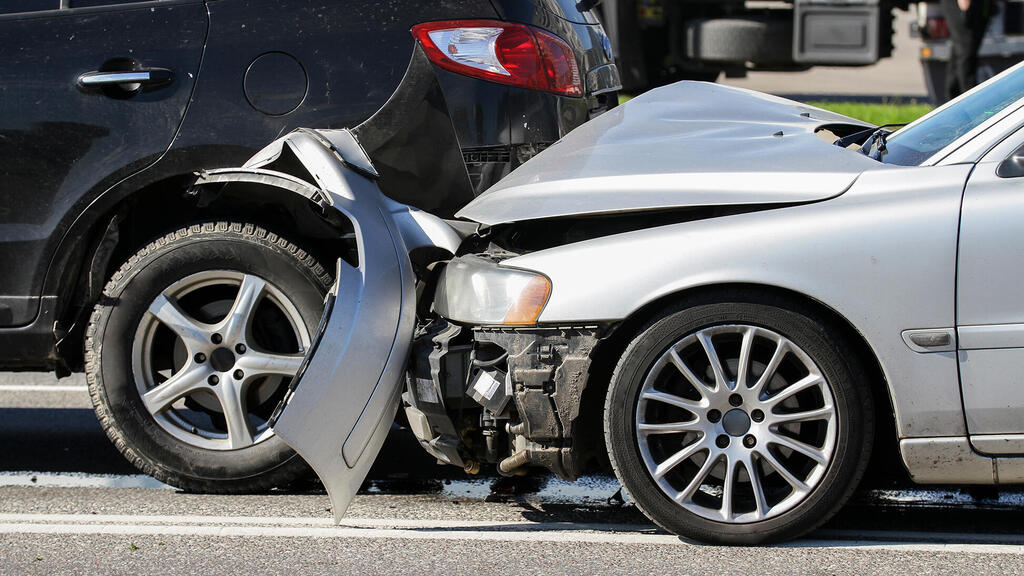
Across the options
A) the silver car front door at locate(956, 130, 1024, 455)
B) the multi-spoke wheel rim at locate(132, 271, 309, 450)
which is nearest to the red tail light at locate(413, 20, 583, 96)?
the multi-spoke wheel rim at locate(132, 271, 309, 450)

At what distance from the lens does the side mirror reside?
3.64 meters

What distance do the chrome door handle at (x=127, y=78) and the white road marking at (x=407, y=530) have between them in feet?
4.93

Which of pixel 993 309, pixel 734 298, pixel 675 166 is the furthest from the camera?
pixel 675 166

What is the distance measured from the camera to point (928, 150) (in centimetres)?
396

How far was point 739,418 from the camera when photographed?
3.77 m

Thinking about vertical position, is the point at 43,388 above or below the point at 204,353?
below

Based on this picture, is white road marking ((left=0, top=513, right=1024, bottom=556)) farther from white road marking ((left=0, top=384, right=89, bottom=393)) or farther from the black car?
white road marking ((left=0, top=384, right=89, bottom=393))

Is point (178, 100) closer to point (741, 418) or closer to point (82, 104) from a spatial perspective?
point (82, 104)

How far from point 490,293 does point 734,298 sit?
75 cm

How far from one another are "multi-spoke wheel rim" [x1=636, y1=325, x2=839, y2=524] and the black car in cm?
114

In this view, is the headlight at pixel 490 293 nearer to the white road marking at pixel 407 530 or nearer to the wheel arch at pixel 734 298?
the wheel arch at pixel 734 298

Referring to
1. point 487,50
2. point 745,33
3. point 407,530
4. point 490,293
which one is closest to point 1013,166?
point 490,293

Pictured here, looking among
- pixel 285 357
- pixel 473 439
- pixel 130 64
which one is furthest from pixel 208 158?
pixel 473 439

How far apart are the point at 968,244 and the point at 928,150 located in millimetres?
492
